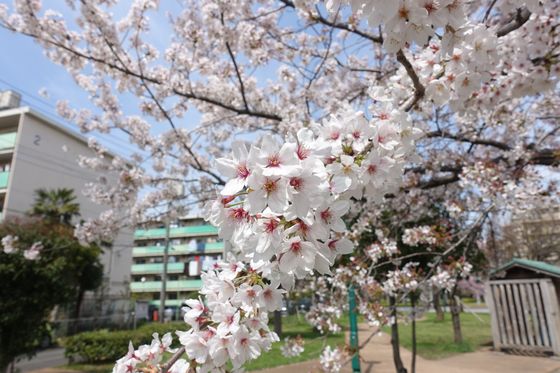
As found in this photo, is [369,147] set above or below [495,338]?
above

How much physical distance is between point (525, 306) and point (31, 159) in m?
21.7

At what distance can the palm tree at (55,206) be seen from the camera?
56.1 ft

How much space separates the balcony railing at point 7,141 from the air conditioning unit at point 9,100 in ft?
7.75

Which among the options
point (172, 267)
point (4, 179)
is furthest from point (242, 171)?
point (172, 267)

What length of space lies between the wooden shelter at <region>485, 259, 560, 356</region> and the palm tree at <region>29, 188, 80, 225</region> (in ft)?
57.3

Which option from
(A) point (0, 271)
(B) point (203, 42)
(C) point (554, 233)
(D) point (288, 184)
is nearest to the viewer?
(D) point (288, 184)

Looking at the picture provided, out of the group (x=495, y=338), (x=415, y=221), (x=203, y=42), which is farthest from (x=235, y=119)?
(x=495, y=338)

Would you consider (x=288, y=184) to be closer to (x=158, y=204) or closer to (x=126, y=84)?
(x=126, y=84)

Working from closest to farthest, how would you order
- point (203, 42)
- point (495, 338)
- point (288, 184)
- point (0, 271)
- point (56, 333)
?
point (288, 184), point (203, 42), point (0, 271), point (495, 338), point (56, 333)

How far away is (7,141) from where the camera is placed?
18.7 meters

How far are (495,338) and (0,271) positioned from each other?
10825 mm

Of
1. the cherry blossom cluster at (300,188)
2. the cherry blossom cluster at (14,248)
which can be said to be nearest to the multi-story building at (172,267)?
the cherry blossom cluster at (14,248)

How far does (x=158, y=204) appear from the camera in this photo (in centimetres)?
705

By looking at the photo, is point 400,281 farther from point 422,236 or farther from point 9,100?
point 9,100
